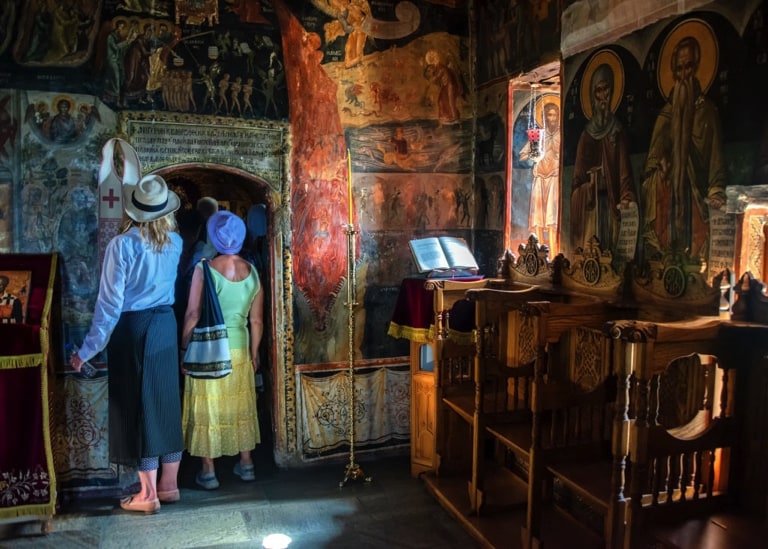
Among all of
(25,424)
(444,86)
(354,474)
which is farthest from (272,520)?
(444,86)

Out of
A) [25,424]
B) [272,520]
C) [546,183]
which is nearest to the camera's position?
[25,424]

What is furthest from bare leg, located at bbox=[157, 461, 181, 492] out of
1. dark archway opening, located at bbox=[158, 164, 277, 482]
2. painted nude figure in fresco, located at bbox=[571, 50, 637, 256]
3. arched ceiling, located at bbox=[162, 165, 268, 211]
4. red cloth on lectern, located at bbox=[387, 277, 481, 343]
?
painted nude figure in fresco, located at bbox=[571, 50, 637, 256]

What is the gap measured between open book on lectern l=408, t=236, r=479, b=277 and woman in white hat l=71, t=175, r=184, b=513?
1841 mm

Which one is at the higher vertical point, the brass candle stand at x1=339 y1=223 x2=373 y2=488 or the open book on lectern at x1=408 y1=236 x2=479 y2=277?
the open book on lectern at x1=408 y1=236 x2=479 y2=277

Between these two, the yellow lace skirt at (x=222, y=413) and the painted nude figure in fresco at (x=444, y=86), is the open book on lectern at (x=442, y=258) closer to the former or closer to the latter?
the painted nude figure in fresco at (x=444, y=86)

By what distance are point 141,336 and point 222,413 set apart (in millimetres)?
992

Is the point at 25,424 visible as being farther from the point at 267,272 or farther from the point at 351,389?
the point at 351,389

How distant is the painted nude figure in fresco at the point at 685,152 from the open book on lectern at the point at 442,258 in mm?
1574

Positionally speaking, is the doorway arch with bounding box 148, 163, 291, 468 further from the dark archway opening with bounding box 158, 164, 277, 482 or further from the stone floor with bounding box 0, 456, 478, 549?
the stone floor with bounding box 0, 456, 478, 549

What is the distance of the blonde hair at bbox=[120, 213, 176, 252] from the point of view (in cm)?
446

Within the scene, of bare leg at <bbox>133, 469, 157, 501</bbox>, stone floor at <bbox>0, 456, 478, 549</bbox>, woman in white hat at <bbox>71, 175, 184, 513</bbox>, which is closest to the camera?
stone floor at <bbox>0, 456, 478, 549</bbox>

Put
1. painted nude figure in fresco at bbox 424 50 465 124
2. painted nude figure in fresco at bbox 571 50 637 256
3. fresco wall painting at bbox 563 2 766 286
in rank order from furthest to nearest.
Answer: painted nude figure in fresco at bbox 424 50 465 124 → painted nude figure in fresco at bbox 571 50 637 256 → fresco wall painting at bbox 563 2 766 286

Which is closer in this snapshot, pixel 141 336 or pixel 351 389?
pixel 141 336

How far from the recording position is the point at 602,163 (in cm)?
405
